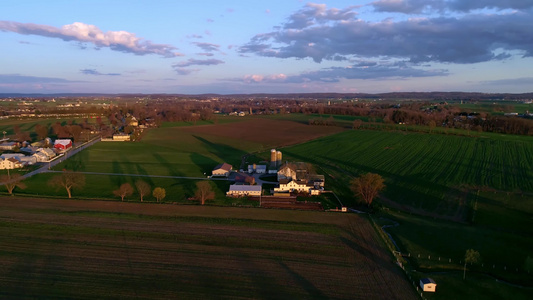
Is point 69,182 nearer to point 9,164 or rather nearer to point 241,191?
point 9,164

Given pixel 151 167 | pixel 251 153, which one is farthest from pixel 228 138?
pixel 151 167

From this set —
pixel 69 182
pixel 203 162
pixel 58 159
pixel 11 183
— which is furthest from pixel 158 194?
pixel 58 159

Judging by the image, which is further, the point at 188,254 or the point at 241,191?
the point at 241,191

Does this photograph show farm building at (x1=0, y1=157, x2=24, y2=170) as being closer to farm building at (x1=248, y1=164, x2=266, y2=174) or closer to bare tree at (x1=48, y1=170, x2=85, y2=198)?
bare tree at (x1=48, y1=170, x2=85, y2=198)

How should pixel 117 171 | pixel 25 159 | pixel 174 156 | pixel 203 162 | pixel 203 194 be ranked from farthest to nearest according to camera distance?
pixel 174 156, pixel 203 162, pixel 25 159, pixel 117 171, pixel 203 194

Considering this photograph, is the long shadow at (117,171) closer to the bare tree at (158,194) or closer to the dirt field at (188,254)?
the dirt field at (188,254)

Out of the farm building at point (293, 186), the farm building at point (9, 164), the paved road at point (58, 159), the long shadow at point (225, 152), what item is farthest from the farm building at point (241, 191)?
the farm building at point (9, 164)

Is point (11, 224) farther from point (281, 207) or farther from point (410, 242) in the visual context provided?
point (410, 242)
